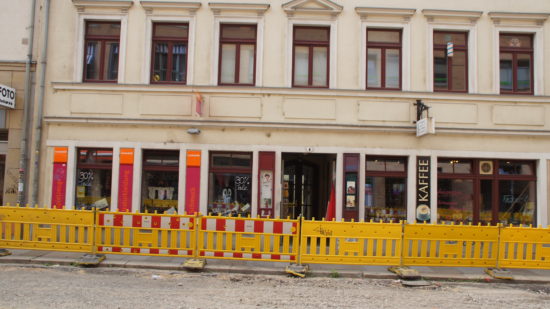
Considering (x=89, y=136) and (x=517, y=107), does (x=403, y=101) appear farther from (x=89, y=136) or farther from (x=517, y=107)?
(x=89, y=136)

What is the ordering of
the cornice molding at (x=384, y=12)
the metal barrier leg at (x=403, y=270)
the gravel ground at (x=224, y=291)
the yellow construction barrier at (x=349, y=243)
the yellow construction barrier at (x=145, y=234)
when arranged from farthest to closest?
the cornice molding at (x=384, y=12) < the yellow construction barrier at (x=145, y=234) < the yellow construction barrier at (x=349, y=243) < the metal barrier leg at (x=403, y=270) < the gravel ground at (x=224, y=291)

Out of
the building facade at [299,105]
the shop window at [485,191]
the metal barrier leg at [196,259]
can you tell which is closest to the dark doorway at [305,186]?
the building facade at [299,105]

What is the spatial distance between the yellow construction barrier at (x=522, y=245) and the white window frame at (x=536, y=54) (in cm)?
459

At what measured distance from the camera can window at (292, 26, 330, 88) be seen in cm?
1217

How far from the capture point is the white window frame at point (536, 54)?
11977mm

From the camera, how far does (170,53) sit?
12.2 m

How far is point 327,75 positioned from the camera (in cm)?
1212

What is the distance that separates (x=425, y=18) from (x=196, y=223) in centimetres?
844

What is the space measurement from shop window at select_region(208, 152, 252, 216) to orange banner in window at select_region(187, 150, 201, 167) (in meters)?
0.38

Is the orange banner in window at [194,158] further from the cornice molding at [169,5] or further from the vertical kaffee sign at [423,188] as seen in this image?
the vertical kaffee sign at [423,188]

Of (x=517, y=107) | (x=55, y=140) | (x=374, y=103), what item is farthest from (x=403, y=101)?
(x=55, y=140)

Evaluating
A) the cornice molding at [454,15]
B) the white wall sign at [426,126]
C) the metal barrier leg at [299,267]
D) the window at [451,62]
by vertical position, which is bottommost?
the metal barrier leg at [299,267]

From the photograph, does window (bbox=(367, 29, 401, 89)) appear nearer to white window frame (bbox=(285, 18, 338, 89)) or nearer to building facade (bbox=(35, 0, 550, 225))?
building facade (bbox=(35, 0, 550, 225))

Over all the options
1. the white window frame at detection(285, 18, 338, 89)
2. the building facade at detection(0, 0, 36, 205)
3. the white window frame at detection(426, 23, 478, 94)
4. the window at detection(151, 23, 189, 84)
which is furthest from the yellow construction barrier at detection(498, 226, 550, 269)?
the building facade at detection(0, 0, 36, 205)
